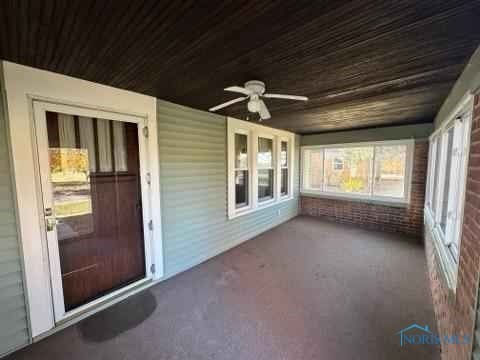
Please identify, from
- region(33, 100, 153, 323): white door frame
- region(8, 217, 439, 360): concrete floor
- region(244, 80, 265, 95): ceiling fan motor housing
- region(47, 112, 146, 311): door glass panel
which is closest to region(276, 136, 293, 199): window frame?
region(8, 217, 439, 360): concrete floor

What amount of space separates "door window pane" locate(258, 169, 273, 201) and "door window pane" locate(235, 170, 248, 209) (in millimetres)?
484

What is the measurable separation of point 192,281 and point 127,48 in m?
2.63

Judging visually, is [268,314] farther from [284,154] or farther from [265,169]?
[284,154]

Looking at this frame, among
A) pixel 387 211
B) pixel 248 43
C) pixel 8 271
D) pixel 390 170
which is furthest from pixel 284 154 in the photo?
pixel 8 271

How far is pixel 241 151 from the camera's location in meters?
3.94

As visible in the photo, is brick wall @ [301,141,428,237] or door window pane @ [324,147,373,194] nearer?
brick wall @ [301,141,428,237]

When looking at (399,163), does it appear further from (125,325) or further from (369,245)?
(125,325)

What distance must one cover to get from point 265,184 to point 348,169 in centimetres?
227

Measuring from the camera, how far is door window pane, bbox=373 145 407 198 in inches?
173

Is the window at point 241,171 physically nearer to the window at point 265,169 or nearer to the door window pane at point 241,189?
the door window pane at point 241,189

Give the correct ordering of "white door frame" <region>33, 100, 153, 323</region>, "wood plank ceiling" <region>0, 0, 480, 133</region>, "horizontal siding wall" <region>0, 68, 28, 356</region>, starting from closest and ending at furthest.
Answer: "wood plank ceiling" <region>0, 0, 480, 133</region>, "horizontal siding wall" <region>0, 68, 28, 356</region>, "white door frame" <region>33, 100, 153, 323</region>

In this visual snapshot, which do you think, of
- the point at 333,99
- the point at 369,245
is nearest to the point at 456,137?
the point at 333,99

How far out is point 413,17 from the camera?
1171 millimetres

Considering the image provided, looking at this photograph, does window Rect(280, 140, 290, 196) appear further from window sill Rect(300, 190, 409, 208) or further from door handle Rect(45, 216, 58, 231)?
door handle Rect(45, 216, 58, 231)
